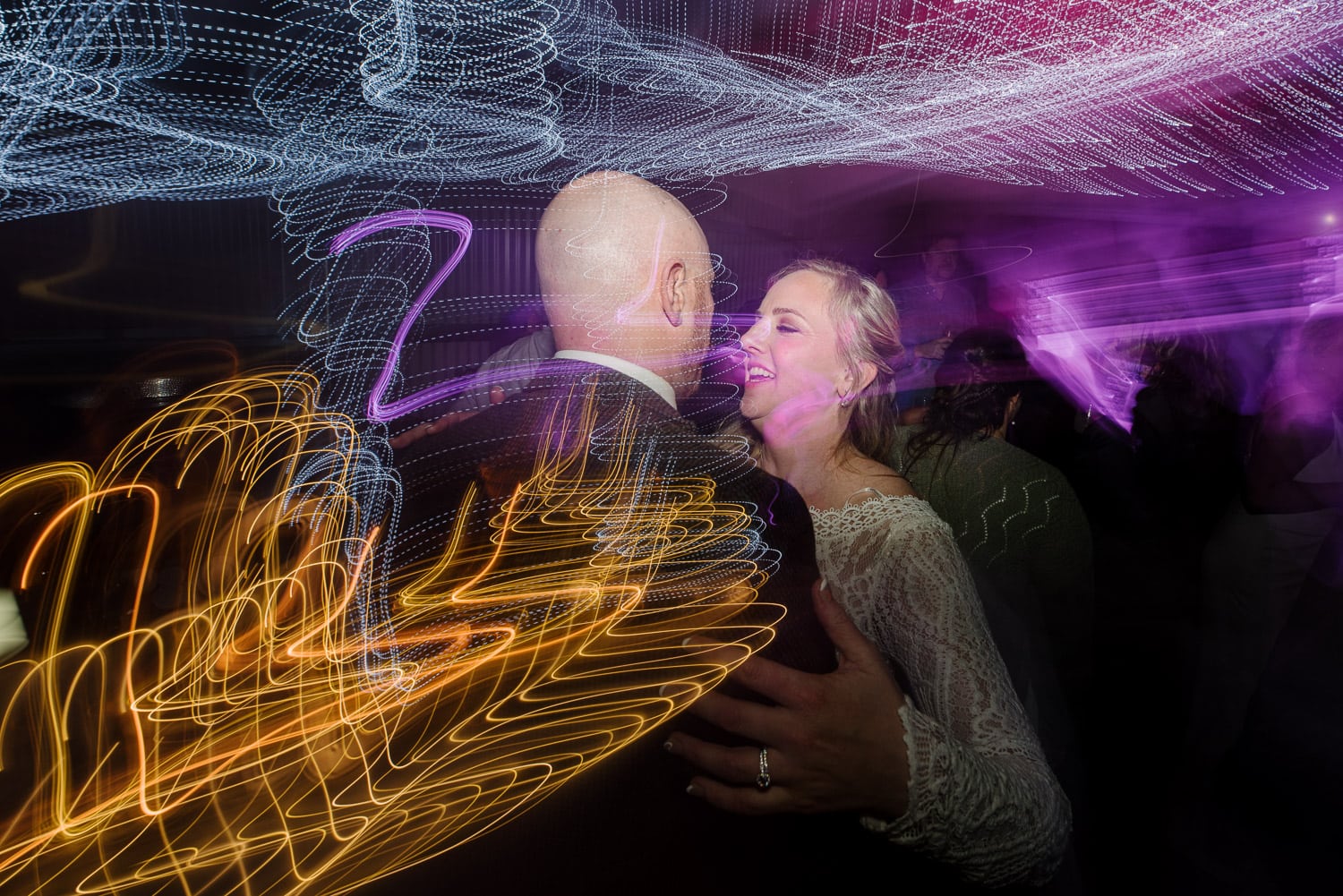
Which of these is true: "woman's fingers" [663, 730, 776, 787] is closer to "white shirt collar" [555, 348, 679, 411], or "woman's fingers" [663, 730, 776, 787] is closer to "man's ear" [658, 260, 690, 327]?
"white shirt collar" [555, 348, 679, 411]

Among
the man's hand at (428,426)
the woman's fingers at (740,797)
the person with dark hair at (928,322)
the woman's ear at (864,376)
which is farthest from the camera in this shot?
the person with dark hair at (928,322)

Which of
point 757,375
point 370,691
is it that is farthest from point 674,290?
point 370,691

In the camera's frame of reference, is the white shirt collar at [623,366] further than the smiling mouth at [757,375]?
No

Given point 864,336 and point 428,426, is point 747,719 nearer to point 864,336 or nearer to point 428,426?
point 864,336

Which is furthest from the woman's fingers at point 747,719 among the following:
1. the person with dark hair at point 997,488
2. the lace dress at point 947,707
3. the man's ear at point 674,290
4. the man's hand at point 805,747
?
the person with dark hair at point 997,488

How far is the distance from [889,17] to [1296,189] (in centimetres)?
104

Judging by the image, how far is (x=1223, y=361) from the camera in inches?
67.4

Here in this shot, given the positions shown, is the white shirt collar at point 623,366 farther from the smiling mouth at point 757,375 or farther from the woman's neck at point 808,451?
the woman's neck at point 808,451

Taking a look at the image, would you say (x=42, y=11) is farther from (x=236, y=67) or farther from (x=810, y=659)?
(x=810, y=659)

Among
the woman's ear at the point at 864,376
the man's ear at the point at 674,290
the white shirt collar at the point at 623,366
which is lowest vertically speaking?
the woman's ear at the point at 864,376

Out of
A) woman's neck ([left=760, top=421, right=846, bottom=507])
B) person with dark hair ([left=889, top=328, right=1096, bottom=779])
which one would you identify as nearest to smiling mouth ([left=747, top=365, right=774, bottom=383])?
woman's neck ([left=760, top=421, right=846, bottom=507])

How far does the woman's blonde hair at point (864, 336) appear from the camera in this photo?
131 cm

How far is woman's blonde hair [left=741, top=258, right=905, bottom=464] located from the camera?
4.28 ft

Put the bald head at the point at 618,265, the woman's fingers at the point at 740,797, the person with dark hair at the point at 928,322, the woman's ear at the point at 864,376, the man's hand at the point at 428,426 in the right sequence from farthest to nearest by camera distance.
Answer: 1. the person with dark hair at the point at 928,322
2. the woman's ear at the point at 864,376
3. the man's hand at the point at 428,426
4. the bald head at the point at 618,265
5. the woman's fingers at the point at 740,797
